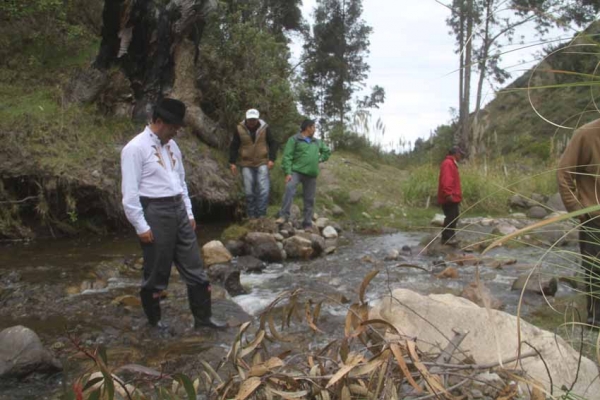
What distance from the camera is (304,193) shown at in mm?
10664

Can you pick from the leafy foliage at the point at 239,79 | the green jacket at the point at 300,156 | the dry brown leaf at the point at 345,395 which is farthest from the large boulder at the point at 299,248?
the dry brown leaf at the point at 345,395

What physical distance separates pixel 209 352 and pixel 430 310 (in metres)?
1.80

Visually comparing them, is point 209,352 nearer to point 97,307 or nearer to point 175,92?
point 97,307

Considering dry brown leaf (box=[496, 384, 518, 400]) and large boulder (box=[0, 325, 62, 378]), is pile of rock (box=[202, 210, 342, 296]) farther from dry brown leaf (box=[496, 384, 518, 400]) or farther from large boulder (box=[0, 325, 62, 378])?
dry brown leaf (box=[496, 384, 518, 400])

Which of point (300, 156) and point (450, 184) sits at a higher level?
point (300, 156)

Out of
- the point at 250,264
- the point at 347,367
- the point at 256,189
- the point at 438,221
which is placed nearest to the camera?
the point at 347,367

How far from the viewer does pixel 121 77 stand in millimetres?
11797

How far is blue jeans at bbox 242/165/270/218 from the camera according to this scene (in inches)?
403

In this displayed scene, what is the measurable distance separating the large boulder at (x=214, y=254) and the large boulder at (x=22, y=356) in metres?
4.04

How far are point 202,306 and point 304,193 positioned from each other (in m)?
5.53

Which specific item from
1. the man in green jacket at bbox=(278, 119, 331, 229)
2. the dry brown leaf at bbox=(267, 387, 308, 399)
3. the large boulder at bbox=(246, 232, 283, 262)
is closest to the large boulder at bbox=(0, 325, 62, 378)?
the dry brown leaf at bbox=(267, 387, 308, 399)

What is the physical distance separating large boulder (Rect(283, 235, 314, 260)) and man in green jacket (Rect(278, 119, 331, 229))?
89 cm

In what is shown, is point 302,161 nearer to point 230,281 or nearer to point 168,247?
point 230,281

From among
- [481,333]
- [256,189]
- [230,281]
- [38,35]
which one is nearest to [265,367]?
[481,333]
